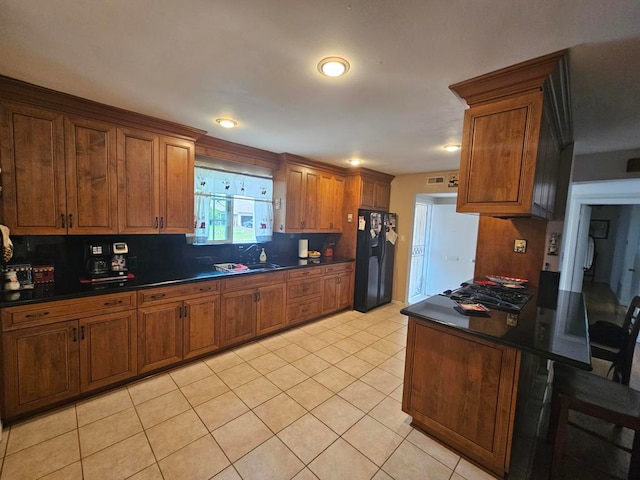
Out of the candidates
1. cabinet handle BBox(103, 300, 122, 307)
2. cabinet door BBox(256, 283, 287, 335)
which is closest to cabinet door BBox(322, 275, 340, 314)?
cabinet door BBox(256, 283, 287, 335)

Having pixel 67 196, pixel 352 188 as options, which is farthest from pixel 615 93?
pixel 67 196

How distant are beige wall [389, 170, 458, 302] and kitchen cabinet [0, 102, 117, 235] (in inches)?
164

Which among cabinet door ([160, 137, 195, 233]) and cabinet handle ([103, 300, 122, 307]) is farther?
cabinet door ([160, 137, 195, 233])

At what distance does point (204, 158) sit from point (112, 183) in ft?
3.35

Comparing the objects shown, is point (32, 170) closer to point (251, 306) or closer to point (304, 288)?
point (251, 306)

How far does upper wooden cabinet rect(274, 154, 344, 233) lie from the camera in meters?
3.79

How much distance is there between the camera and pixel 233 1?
1.11m

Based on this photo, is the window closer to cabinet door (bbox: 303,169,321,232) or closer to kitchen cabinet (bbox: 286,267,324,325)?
cabinet door (bbox: 303,169,321,232)

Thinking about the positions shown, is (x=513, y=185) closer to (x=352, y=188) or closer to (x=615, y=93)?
(x=615, y=93)

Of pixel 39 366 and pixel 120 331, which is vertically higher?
pixel 120 331

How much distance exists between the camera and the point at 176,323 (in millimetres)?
2561

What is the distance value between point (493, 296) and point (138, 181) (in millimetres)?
3356

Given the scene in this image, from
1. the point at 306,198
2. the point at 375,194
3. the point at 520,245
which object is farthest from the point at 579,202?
the point at 306,198

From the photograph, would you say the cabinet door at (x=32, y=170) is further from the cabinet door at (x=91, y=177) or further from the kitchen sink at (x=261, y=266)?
the kitchen sink at (x=261, y=266)
